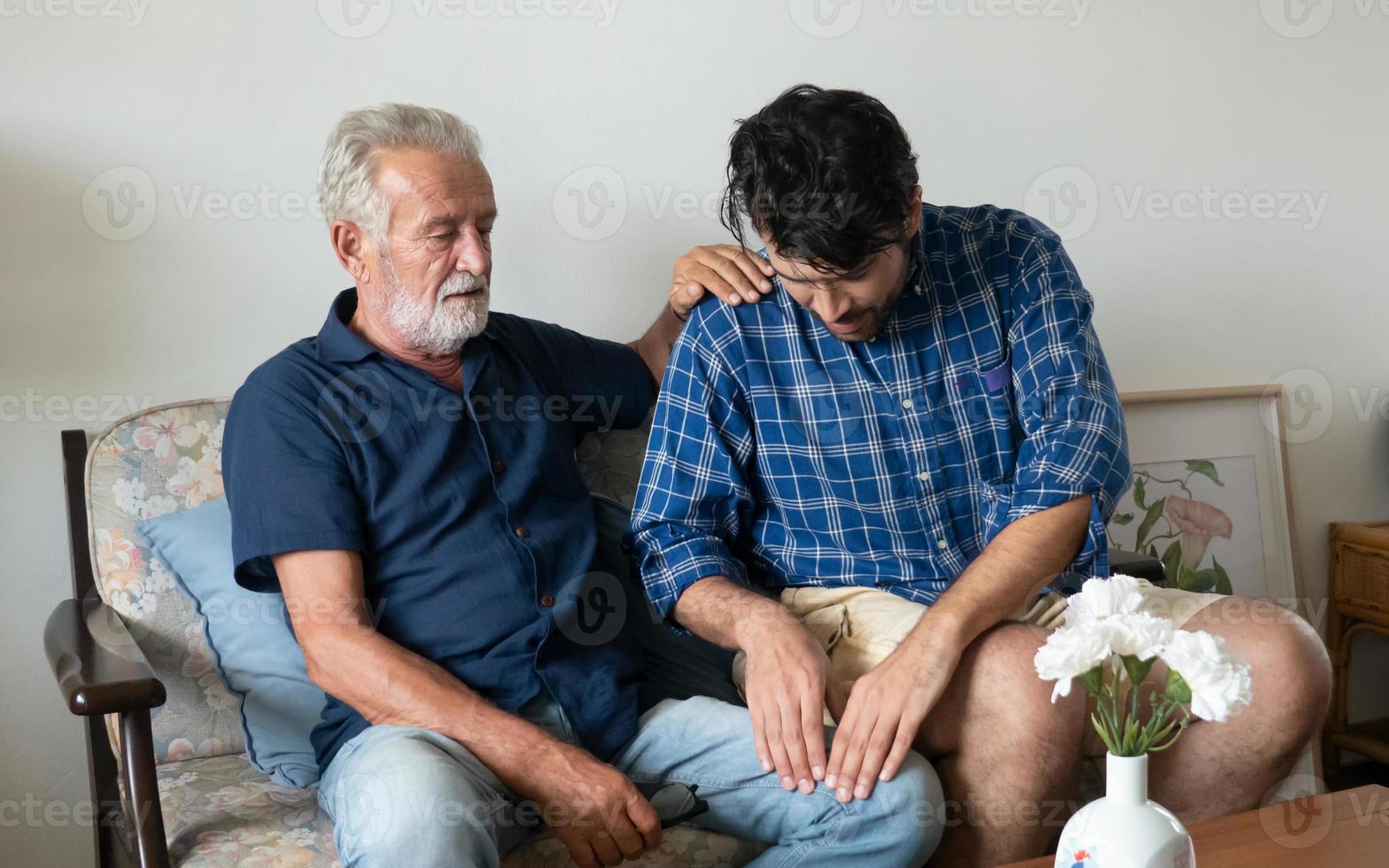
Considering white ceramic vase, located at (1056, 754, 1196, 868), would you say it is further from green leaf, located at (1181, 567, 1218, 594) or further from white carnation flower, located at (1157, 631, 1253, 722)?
green leaf, located at (1181, 567, 1218, 594)

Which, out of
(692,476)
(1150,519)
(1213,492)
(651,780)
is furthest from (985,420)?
(1213,492)

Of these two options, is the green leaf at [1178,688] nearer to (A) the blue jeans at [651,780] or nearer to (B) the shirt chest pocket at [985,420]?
(A) the blue jeans at [651,780]

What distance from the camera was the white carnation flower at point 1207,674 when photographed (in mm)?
1070

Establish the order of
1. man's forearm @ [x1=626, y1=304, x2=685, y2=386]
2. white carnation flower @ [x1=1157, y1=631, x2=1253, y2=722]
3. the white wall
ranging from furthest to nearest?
man's forearm @ [x1=626, y1=304, x2=685, y2=386], the white wall, white carnation flower @ [x1=1157, y1=631, x2=1253, y2=722]

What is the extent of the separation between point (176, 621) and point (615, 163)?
1.13 meters

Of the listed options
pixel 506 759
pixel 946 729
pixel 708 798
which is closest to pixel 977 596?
pixel 946 729

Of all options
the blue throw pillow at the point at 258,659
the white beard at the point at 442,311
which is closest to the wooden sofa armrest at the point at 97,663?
the blue throw pillow at the point at 258,659

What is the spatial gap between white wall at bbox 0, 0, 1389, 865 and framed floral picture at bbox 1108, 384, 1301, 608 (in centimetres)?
9

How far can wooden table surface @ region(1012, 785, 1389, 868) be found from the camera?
125 cm

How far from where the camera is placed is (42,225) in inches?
77.9

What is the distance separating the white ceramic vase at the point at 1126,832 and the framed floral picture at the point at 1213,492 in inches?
66.8

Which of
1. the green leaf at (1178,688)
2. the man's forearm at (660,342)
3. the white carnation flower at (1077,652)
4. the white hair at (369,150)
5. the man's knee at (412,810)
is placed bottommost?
the man's knee at (412,810)

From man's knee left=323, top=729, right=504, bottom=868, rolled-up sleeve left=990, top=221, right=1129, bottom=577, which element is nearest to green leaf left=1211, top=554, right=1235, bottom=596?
rolled-up sleeve left=990, top=221, right=1129, bottom=577

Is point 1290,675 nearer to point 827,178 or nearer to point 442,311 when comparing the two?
point 827,178
